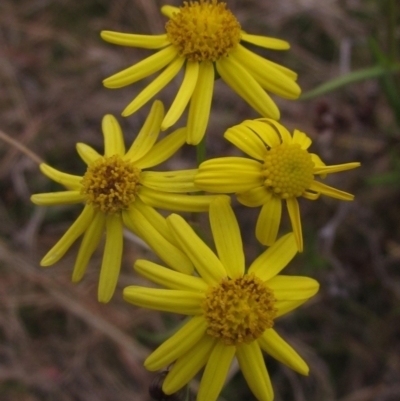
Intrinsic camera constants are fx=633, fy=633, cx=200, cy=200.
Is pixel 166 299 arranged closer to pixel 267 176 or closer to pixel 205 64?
pixel 267 176

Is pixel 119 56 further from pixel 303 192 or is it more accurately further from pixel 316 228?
pixel 303 192

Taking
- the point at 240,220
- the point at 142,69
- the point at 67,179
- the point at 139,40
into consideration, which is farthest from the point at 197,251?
the point at 240,220

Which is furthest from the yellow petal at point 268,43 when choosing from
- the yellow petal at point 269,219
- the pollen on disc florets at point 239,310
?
the pollen on disc florets at point 239,310

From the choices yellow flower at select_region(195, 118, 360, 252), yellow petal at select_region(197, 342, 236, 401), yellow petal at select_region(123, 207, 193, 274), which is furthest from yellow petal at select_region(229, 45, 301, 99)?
yellow petal at select_region(197, 342, 236, 401)

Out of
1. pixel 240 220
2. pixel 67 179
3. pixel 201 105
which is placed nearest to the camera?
pixel 201 105

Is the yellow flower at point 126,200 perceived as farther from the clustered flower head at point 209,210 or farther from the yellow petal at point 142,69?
the yellow petal at point 142,69
